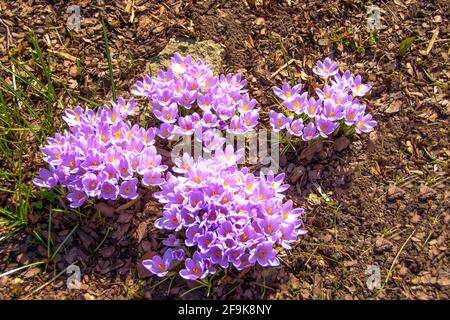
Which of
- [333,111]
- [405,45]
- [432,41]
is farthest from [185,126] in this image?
[432,41]

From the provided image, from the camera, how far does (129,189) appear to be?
285cm

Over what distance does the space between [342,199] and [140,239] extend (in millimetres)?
1248

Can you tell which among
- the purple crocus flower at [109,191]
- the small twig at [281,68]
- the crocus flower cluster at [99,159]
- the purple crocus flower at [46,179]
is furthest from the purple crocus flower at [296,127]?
the purple crocus flower at [46,179]

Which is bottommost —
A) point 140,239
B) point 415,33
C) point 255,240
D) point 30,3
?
point 140,239

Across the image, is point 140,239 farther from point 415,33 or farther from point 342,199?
point 415,33

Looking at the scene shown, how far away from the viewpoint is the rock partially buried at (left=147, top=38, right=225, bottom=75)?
342 cm

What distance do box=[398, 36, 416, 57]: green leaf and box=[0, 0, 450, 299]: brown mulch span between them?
0.06 ft

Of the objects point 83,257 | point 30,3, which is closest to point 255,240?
point 83,257

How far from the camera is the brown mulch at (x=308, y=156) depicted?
284 cm

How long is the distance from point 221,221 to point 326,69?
4.35ft

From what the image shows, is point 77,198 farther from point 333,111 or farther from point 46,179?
point 333,111

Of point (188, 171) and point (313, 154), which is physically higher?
point (188, 171)

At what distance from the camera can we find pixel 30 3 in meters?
3.50

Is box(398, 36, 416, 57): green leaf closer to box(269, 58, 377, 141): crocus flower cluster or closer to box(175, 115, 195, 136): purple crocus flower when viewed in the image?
box(269, 58, 377, 141): crocus flower cluster
